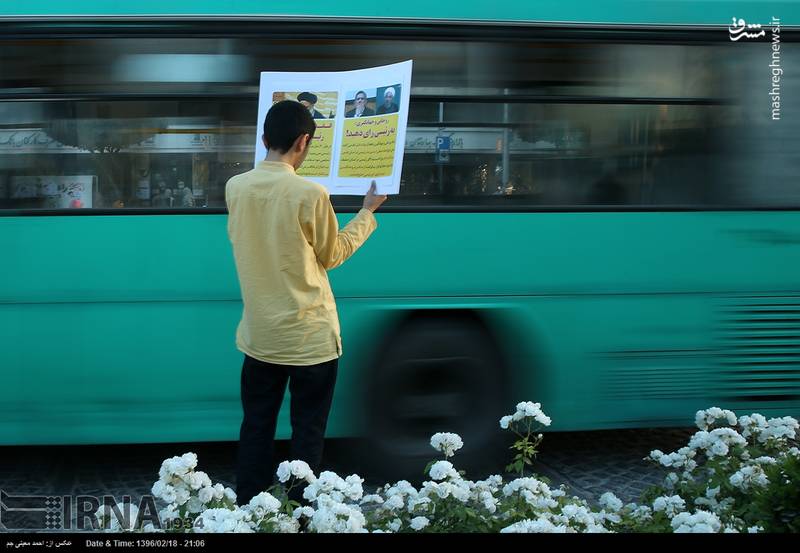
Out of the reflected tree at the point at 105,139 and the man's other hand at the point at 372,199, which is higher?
the reflected tree at the point at 105,139

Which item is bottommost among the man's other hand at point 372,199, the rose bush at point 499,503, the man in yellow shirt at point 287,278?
the rose bush at point 499,503

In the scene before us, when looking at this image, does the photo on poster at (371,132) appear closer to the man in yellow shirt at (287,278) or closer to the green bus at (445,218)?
the man in yellow shirt at (287,278)

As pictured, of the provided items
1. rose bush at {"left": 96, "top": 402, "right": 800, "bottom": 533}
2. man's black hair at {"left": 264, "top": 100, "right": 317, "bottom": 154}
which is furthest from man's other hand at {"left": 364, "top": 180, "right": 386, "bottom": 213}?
rose bush at {"left": 96, "top": 402, "right": 800, "bottom": 533}

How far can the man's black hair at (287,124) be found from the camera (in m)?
3.42

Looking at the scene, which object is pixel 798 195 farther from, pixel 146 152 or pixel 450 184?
pixel 146 152

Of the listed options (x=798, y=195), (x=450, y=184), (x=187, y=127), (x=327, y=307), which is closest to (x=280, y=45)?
(x=187, y=127)

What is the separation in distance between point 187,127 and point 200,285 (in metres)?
0.88

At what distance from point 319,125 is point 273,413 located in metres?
1.22

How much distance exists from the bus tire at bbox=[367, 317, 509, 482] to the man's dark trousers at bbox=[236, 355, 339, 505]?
1.45 metres

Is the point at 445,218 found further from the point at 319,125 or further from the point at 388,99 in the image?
the point at 388,99

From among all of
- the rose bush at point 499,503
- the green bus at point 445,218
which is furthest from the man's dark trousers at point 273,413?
the green bus at point 445,218

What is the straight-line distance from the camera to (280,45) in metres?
5.04

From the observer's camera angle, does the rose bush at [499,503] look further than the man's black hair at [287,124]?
No

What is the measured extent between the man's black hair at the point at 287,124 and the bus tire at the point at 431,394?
1.93 m
